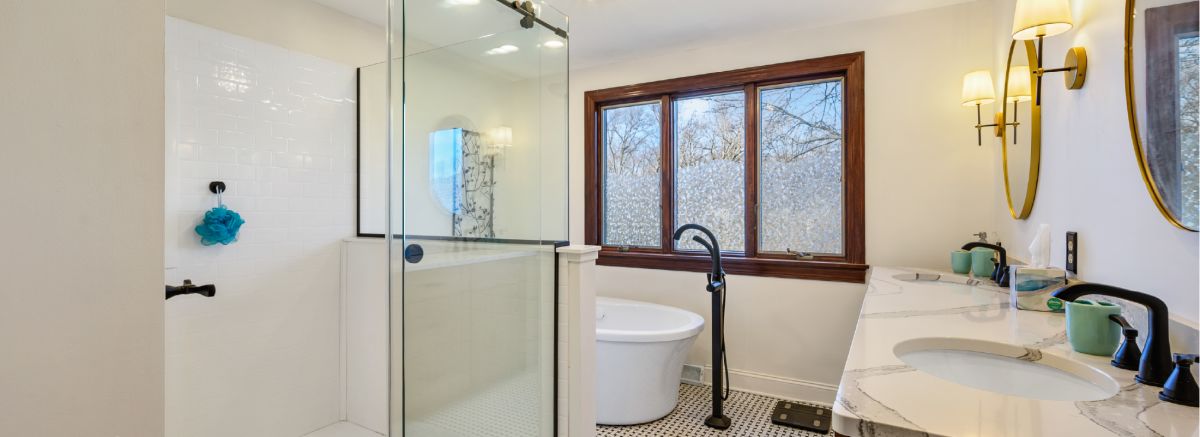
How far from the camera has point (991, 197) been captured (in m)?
2.59

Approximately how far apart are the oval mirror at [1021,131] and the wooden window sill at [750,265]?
808 mm

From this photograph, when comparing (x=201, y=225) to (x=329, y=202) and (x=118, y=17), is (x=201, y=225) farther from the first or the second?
(x=118, y=17)

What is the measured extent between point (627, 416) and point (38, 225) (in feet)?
7.86

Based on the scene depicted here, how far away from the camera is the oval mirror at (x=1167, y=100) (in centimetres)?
101

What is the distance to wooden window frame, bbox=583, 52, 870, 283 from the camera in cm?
286

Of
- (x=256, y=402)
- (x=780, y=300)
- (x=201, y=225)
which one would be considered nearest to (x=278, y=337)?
(x=256, y=402)

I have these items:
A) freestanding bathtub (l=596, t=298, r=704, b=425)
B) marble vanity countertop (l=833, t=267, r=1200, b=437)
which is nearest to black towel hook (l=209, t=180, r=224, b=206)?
freestanding bathtub (l=596, t=298, r=704, b=425)

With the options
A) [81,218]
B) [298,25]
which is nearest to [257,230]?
[298,25]

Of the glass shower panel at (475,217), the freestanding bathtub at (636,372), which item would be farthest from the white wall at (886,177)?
the glass shower panel at (475,217)

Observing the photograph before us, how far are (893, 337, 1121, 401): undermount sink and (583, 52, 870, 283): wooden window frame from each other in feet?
5.76

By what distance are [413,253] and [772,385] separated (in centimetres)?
245

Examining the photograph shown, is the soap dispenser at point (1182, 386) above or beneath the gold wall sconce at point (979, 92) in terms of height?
beneath

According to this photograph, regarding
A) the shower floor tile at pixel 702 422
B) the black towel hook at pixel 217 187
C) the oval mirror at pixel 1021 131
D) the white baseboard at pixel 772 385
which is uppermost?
the oval mirror at pixel 1021 131

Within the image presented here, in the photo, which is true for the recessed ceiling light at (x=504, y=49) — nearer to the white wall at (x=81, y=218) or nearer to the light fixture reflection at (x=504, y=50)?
the light fixture reflection at (x=504, y=50)
